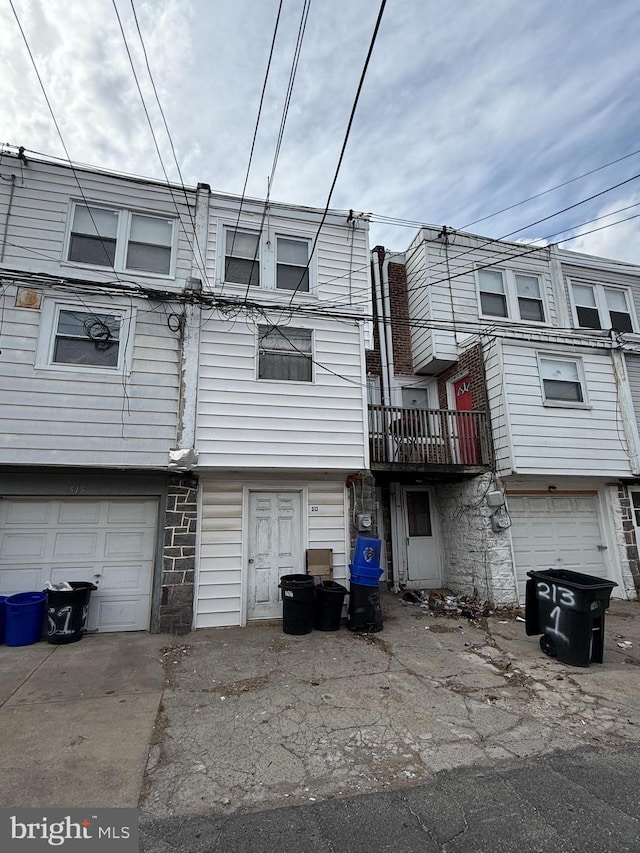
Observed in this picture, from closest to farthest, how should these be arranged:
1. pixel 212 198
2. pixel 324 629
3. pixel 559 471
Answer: pixel 324 629, pixel 212 198, pixel 559 471

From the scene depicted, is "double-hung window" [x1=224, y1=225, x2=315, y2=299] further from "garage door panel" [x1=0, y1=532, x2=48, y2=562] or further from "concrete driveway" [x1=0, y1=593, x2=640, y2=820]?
"concrete driveway" [x1=0, y1=593, x2=640, y2=820]

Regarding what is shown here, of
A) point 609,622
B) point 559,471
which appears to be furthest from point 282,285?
point 609,622

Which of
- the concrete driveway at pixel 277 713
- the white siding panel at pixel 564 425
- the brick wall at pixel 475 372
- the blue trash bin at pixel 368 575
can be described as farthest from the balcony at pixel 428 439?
the concrete driveway at pixel 277 713

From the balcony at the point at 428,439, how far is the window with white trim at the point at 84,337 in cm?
459

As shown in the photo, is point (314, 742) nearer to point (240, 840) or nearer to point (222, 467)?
point (240, 840)

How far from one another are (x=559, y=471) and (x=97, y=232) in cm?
961

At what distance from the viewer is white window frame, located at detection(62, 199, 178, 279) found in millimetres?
6758

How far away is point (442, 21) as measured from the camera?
14.3 feet

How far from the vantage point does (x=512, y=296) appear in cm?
999

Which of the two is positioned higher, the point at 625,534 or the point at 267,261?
the point at 267,261

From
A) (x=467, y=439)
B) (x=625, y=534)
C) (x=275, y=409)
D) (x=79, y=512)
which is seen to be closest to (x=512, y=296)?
(x=467, y=439)

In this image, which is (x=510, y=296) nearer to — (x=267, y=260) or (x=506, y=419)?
(x=506, y=419)

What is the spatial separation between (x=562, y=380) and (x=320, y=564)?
6.43m

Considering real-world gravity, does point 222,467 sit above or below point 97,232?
below
